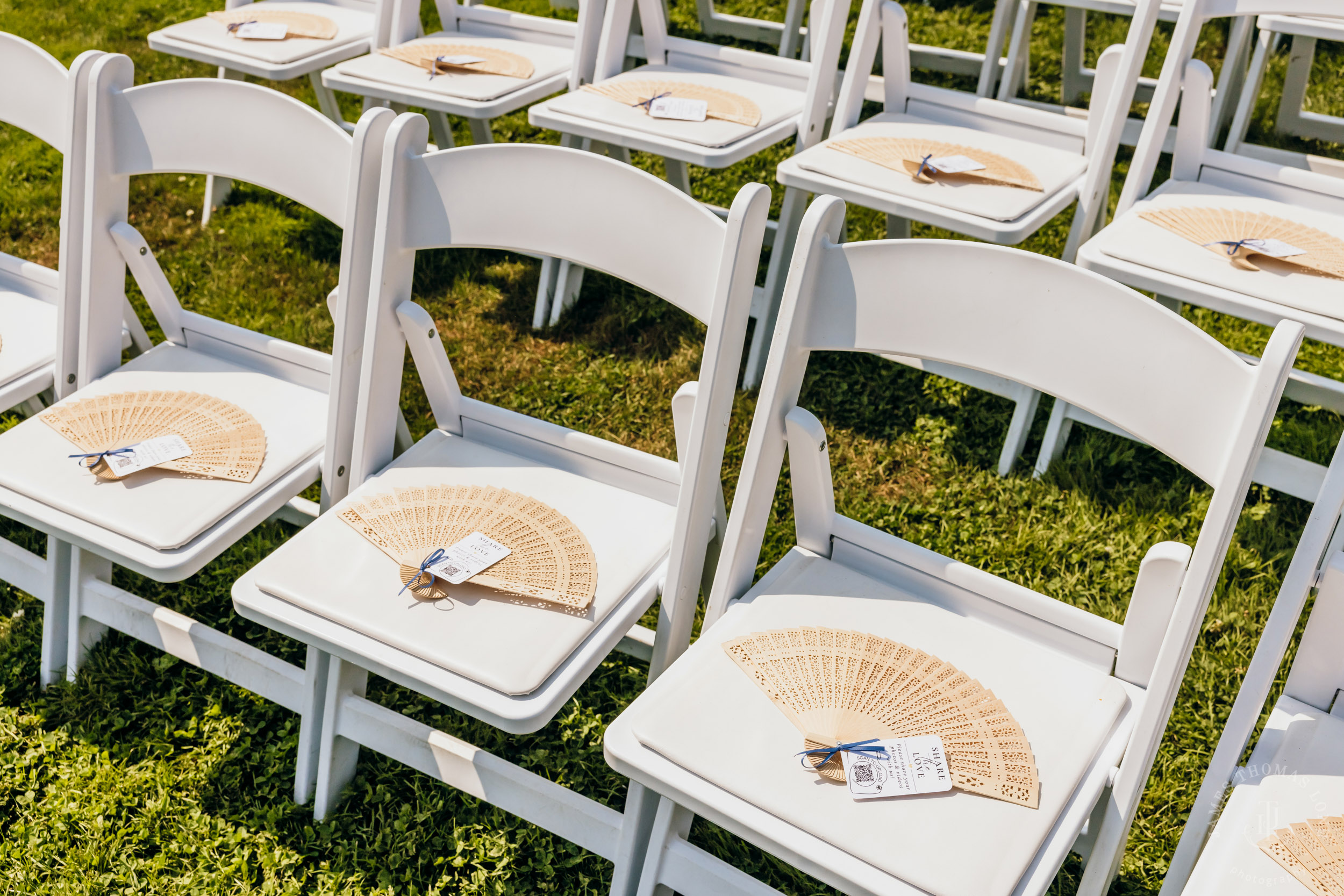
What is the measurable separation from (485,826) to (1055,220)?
8.70 feet

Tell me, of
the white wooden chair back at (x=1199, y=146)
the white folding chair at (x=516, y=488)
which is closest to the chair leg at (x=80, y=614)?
the white folding chair at (x=516, y=488)

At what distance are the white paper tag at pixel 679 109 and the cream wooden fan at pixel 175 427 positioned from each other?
130 centimetres

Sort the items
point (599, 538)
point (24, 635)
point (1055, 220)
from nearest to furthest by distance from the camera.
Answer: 1. point (599, 538)
2. point (24, 635)
3. point (1055, 220)

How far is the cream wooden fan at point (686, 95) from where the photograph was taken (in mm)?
2902

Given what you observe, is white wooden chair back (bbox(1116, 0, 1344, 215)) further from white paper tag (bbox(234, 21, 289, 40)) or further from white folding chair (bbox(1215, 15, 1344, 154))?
white paper tag (bbox(234, 21, 289, 40))

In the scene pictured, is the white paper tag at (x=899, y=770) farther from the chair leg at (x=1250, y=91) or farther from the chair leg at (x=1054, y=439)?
the chair leg at (x=1250, y=91)

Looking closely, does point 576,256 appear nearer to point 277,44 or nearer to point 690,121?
point 690,121

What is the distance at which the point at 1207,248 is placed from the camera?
7.58 feet

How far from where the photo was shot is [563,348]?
329 centimetres

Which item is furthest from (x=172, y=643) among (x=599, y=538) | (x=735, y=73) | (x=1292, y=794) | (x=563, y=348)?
(x=735, y=73)

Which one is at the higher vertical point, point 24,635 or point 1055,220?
point 1055,220

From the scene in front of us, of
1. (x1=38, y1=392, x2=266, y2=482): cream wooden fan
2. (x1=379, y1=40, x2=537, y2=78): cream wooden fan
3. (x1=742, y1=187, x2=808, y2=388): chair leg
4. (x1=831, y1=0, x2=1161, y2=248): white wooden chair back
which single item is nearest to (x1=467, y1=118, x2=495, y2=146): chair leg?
(x1=379, y1=40, x2=537, y2=78): cream wooden fan

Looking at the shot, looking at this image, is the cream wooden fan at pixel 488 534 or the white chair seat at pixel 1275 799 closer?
the white chair seat at pixel 1275 799

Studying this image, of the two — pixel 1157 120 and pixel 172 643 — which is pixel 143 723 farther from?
pixel 1157 120
